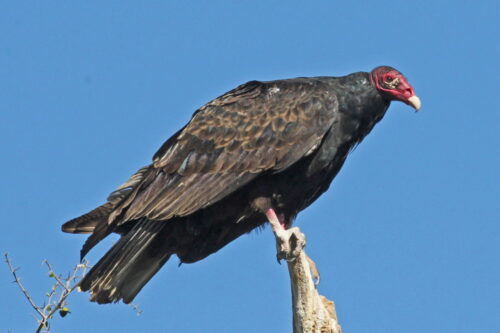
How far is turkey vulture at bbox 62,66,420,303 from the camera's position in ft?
19.6

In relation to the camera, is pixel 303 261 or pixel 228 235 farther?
pixel 228 235

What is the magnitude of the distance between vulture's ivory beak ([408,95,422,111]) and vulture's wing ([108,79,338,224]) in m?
0.54

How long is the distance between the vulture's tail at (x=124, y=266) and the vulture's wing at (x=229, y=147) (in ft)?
0.41

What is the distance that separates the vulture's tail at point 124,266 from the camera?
19.7ft

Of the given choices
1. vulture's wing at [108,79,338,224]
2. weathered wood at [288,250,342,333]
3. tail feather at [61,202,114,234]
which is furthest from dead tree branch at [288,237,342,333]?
tail feather at [61,202,114,234]

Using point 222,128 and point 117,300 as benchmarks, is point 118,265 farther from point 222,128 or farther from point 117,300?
point 222,128

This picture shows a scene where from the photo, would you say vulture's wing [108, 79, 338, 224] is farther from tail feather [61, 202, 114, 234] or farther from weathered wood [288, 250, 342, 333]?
weathered wood [288, 250, 342, 333]

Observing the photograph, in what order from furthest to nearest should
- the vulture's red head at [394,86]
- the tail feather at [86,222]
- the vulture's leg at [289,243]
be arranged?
the vulture's red head at [394,86] → the tail feather at [86,222] → the vulture's leg at [289,243]

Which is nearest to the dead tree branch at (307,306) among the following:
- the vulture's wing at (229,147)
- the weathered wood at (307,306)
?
the weathered wood at (307,306)

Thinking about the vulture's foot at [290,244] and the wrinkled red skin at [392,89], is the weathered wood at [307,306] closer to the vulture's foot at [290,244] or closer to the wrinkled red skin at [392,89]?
the vulture's foot at [290,244]

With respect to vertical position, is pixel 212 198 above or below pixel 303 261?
above

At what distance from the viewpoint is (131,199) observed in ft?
20.0

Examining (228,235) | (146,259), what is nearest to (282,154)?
(228,235)

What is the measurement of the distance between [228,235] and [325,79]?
1202 millimetres
